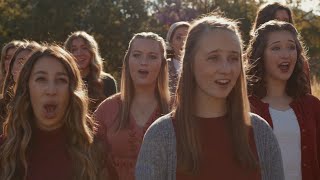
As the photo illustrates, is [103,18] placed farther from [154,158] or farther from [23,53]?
[154,158]

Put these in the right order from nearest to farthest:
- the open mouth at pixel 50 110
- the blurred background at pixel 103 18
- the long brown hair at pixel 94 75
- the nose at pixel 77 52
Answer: the open mouth at pixel 50 110 < the long brown hair at pixel 94 75 < the nose at pixel 77 52 < the blurred background at pixel 103 18

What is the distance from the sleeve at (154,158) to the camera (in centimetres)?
295

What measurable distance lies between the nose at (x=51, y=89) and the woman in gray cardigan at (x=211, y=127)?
990mm

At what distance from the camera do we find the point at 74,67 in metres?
3.98

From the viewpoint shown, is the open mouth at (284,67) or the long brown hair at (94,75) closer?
the open mouth at (284,67)

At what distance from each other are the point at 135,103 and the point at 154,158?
6.42 feet

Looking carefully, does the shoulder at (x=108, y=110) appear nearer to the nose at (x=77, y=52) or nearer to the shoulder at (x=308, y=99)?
the shoulder at (x=308, y=99)

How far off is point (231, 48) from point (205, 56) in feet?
0.46

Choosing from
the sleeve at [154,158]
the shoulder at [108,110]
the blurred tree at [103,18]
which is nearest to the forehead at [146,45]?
the shoulder at [108,110]

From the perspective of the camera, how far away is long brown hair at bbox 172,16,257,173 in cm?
294

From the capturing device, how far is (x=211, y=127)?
3021 millimetres

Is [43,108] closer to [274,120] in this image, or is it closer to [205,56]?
[205,56]

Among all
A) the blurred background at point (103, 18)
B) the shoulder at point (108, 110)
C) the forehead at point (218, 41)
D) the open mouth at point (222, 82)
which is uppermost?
the blurred background at point (103, 18)

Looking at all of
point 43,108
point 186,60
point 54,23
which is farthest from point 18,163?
point 54,23
